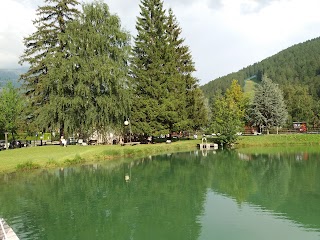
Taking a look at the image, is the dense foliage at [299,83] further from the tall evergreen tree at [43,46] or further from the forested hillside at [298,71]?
the tall evergreen tree at [43,46]

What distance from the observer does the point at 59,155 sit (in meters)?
36.4

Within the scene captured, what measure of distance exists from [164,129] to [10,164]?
25845 mm

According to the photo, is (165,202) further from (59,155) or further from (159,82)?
(159,82)

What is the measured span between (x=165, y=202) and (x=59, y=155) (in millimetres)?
19544

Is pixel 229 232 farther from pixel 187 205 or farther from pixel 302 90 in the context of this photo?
pixel 302 90

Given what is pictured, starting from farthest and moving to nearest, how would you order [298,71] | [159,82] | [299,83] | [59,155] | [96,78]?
1. [298,71]
2. [299,83]
3. [159,82]
4. [96,78]
5. [59,155]

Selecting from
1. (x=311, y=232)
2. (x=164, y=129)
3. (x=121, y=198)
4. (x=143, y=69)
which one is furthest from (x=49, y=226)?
(x=143, y=69)

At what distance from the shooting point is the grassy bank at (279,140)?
5788 centimetres

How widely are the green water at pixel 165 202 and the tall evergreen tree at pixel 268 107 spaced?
30.9m

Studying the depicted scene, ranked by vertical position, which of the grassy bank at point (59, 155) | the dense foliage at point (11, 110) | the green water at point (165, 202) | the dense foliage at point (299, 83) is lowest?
the green water at point (165, 202)

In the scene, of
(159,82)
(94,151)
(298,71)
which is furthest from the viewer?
(298,71)

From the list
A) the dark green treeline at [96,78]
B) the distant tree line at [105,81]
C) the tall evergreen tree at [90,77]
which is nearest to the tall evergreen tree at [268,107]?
the distant tree line at [105,81]

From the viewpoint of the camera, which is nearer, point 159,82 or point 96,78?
point 96,78

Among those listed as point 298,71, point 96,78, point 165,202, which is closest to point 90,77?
point 96,78
